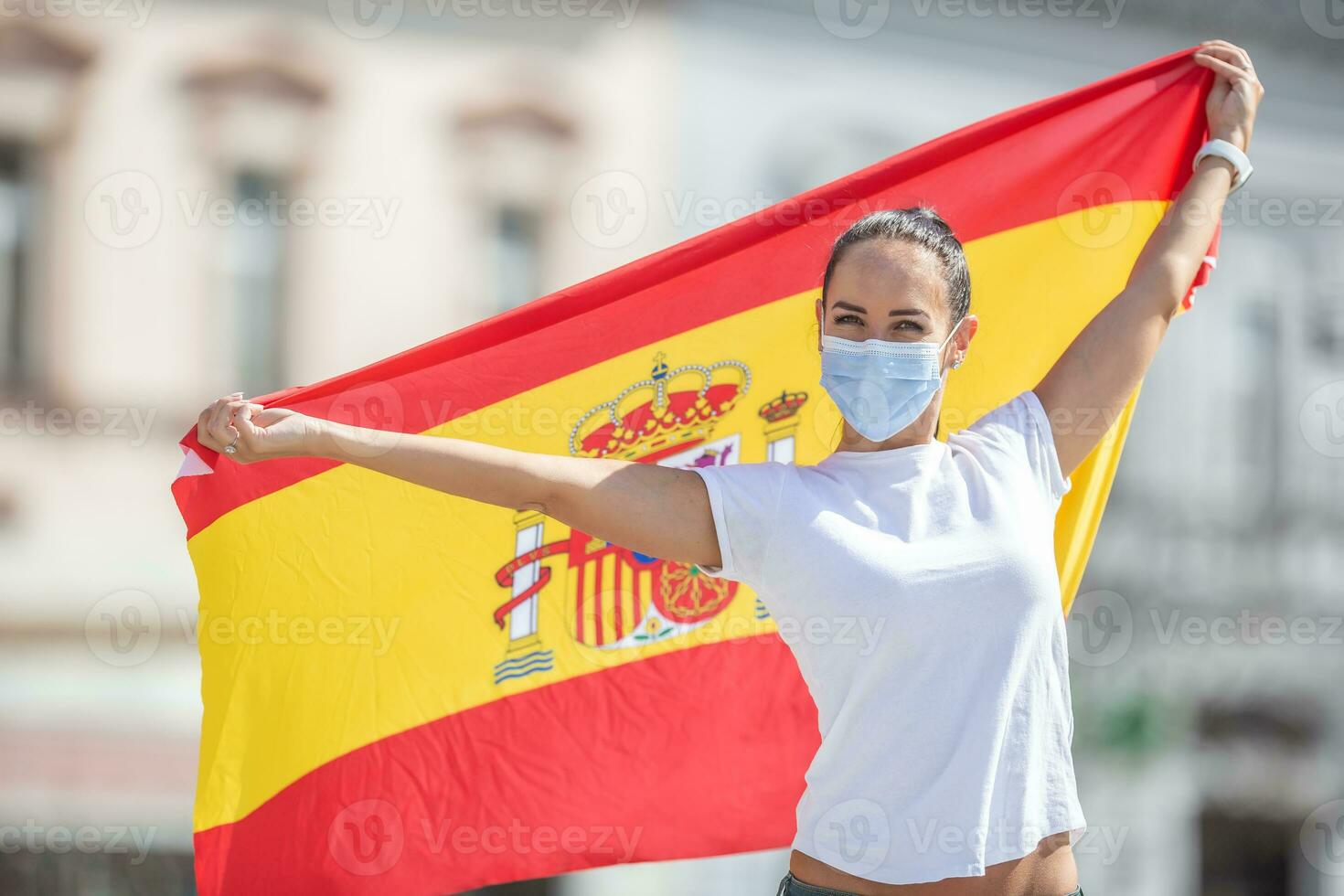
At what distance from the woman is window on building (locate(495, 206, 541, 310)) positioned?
326 inches

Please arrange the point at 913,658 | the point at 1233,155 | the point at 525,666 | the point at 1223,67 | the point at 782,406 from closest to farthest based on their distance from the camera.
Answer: the point at 913,658 < the point at 1233,155 < the point at 1223,67 < the point at 525,666 < the point at 782,406

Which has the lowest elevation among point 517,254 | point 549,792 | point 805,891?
point 805,891

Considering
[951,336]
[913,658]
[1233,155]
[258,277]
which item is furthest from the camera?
Result: [258,277]

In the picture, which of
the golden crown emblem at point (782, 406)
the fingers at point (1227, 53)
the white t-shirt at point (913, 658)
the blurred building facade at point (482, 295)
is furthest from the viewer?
the blurred building facade at point (482, 295)

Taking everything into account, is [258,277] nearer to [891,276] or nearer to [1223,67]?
[1223,67]

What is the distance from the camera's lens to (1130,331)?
294 cm

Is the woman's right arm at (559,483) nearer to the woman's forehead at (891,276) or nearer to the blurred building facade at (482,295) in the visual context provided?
the woman's forehead at (891,276)

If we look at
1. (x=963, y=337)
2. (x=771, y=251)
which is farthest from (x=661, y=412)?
(x=963, y=337)

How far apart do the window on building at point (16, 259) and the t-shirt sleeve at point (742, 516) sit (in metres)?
8.42

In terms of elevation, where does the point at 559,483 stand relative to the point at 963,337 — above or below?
below

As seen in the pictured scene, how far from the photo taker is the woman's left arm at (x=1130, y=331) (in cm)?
286

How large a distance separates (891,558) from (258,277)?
8.64 metres

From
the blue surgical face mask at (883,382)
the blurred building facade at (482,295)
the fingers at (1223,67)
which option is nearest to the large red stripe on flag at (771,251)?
the fingers at (1223,67)

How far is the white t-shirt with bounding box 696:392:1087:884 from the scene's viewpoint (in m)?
2.39
